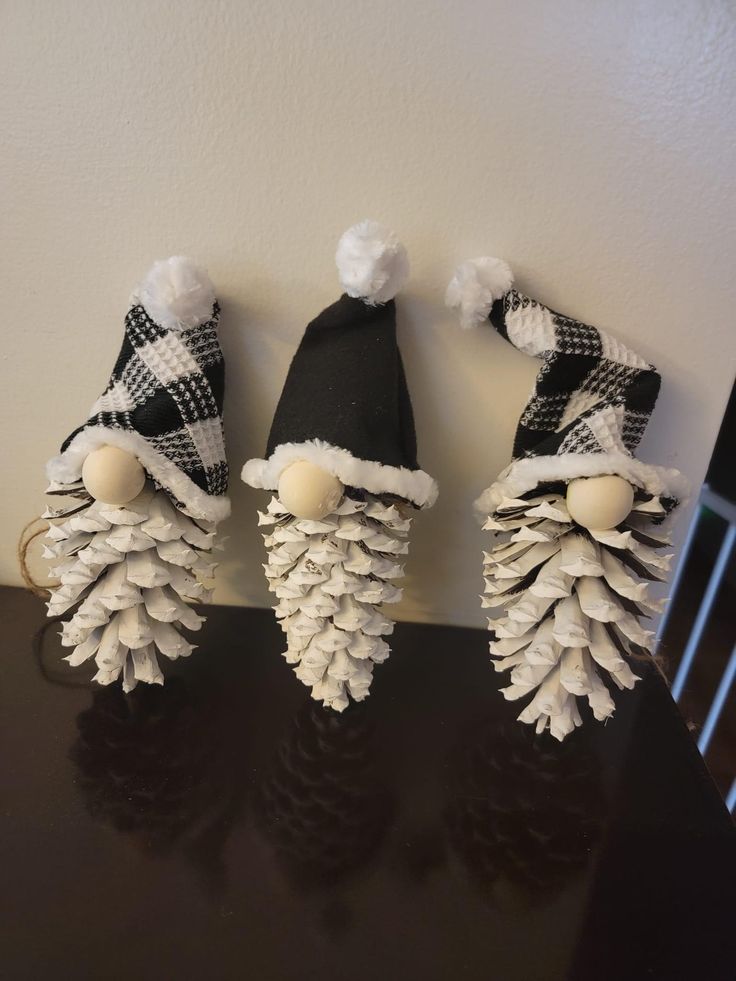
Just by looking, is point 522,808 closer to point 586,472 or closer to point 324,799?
point 324,799

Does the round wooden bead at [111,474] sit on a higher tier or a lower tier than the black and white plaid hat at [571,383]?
lower

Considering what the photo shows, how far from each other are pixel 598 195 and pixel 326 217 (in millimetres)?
245

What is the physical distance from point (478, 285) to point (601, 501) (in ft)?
0.71

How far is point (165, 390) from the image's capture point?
0.56 m

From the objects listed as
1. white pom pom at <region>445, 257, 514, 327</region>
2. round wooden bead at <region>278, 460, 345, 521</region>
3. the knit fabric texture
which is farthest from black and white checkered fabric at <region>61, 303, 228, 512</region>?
white pom pom at <region>445, 257, 514, 327</region>

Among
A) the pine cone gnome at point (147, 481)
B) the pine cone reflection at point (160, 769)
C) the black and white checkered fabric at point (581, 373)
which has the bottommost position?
the pine cone reflection at point (160, 769)

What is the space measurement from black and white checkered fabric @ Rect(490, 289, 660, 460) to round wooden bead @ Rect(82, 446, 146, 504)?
36 centimetres

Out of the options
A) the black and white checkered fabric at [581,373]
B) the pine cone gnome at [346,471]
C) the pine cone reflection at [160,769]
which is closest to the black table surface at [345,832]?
the pine cone reflection at [160,769]

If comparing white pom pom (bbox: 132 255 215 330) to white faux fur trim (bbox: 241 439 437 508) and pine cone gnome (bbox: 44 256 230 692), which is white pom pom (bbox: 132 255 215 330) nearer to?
pine cone gnome (bbox: 44 256 230 692)

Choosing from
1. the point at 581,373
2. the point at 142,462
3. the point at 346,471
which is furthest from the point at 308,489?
the point at 581,373

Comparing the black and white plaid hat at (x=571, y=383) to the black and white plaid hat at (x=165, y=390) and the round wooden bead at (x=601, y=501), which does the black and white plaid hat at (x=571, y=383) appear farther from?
the black and white plaid hat at (x=165, y=390)

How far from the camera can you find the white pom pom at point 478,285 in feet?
1.78

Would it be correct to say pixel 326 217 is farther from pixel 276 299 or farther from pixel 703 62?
pixel 703 62

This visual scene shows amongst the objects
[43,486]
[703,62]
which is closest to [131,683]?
[43,486]
